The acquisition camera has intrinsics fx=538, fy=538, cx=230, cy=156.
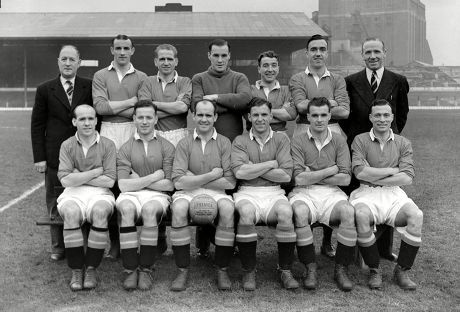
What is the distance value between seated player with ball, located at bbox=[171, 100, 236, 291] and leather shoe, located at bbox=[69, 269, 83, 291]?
65 cm

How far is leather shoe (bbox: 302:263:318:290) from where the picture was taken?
3.77 m

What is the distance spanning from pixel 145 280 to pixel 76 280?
1.60 ft

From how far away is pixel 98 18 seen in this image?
30922 millimetres

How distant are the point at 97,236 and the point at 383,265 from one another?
2259mm

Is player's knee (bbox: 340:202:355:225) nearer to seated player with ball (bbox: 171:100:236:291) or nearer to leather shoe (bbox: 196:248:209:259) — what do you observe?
seated player with ball (bbox: 171:100:236:291)

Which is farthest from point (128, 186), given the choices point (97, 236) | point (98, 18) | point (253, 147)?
point (98, 18)

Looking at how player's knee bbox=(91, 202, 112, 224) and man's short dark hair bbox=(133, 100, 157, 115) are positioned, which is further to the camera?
man's short dark hair bbox=(133, 100, 157, 115)

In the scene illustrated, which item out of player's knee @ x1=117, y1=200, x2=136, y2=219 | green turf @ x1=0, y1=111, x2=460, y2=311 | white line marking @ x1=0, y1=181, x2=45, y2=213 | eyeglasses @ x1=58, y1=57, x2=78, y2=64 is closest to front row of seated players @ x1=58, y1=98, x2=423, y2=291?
player's knee @ x1=117, y1=200, x2=136, y2=219

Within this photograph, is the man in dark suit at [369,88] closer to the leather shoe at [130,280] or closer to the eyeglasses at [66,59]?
the leather shoe at [130,280]

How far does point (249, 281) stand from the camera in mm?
3811

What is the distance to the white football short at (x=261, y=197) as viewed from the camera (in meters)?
3.91

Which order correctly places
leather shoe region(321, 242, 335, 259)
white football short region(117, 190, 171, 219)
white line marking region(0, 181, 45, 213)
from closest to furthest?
white football short region(117, 190, 171, 219) < leather shoe region(321, 242, 335, 259) < white line marking region(0, 181, 45, 213)

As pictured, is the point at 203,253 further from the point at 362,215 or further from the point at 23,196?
the point at 23,196

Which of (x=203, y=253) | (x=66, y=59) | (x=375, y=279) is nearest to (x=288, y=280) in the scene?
(x=375, y=279)
